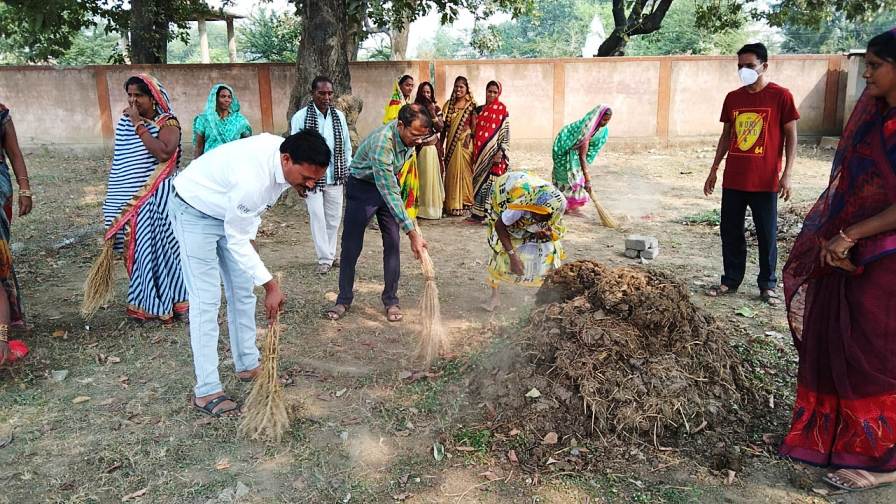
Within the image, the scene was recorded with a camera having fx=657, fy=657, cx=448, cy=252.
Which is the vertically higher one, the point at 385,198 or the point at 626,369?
the point at 385,198

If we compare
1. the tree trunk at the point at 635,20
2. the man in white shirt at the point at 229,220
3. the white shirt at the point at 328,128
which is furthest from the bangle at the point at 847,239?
the tree trunk at the point at 635,20

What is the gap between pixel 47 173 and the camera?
38.9 ft

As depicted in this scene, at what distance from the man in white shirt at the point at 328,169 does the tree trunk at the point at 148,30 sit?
28.5 feet

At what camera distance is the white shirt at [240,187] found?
3041 mm

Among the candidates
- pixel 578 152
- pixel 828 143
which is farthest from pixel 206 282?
pixel 828 143

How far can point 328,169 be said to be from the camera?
6.00 meters

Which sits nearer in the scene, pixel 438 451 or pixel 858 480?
pixel 858 480

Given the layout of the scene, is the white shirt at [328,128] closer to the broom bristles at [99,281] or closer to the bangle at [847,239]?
the broom bristles at [99,281]

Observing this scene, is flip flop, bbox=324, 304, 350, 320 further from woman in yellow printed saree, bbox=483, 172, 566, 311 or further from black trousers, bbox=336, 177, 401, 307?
woman in yellow printed saree, bbox=483, 172, 566, 311

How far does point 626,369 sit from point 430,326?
53.9 inches

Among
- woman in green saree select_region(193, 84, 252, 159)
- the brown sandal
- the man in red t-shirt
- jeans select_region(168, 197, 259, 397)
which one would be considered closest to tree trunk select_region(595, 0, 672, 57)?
the man in red t-shirt

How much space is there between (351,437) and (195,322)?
102 centimetres

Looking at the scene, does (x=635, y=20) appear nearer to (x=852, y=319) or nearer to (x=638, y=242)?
(x=638, y=242)

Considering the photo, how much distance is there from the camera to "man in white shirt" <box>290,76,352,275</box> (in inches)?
237
